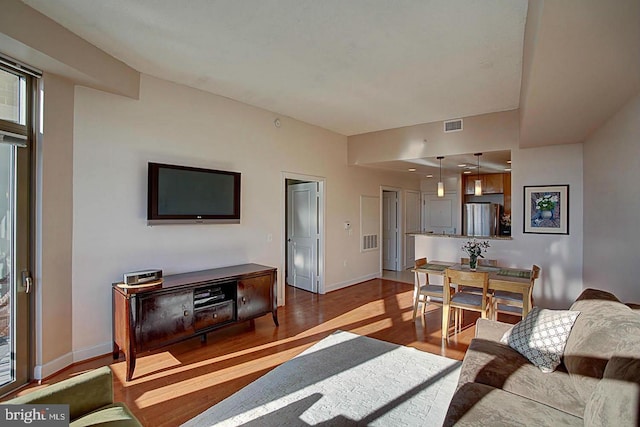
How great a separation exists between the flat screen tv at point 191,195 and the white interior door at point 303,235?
184 centimetres

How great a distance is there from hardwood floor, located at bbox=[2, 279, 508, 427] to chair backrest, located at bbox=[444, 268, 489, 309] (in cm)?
63

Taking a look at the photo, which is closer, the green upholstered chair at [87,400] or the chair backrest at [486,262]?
the green upholstered chair at [87,400]

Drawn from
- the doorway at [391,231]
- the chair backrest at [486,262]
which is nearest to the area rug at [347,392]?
the chair backrest at [486,262]

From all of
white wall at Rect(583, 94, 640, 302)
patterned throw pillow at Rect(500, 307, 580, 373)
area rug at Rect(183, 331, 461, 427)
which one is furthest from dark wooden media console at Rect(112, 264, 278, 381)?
white wall at Rect(583, 94, 640, 302)

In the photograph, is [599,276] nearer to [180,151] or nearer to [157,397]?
[157,397]

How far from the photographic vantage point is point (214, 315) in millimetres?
3428

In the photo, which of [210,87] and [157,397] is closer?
[157,397]

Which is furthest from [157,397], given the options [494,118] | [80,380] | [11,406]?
[494,118]

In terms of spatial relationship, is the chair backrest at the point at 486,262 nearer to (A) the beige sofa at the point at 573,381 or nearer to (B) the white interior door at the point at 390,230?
(A) the beige sofa at the point at 573,381

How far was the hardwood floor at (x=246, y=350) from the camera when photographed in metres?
2.47

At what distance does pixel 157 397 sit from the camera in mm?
2482

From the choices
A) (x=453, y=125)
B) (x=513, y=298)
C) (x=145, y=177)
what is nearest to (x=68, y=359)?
(x=145, y=177)

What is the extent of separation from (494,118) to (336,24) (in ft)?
10.6

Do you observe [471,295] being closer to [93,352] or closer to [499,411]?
[499,411]
